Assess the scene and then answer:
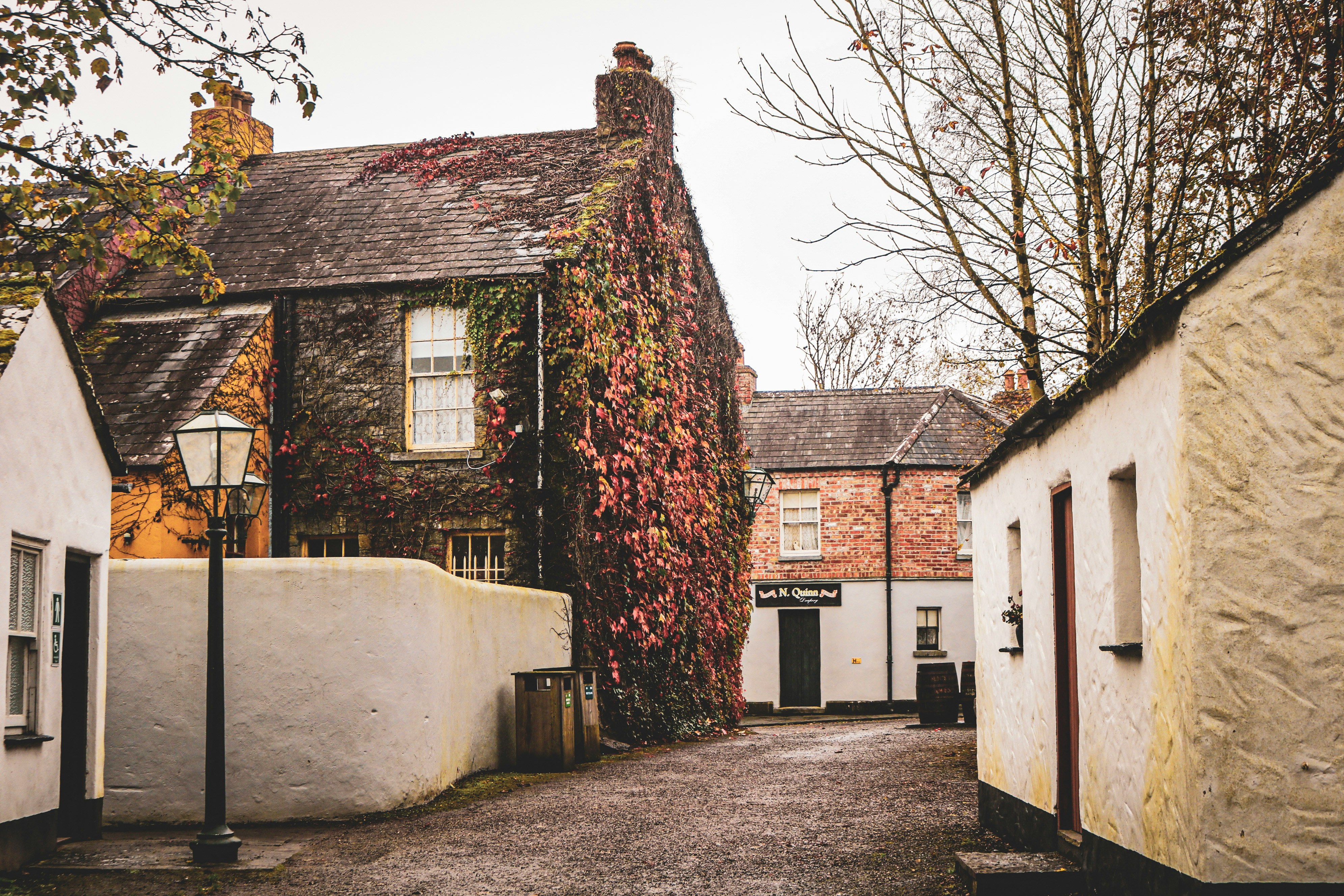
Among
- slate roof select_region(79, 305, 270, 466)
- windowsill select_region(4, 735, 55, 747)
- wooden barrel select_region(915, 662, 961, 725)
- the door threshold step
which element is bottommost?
wooden barrel select_region(915, 662, 961, 725)

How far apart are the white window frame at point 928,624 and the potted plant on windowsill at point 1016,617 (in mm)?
23506

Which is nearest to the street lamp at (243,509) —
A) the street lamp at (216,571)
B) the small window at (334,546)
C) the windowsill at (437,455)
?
the small window at (334,546)

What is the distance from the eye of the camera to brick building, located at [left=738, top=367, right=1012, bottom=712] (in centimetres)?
3197

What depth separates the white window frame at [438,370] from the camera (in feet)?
55.8

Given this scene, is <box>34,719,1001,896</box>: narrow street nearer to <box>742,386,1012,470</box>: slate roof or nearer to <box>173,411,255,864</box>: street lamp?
<box>173,411,255,864</box>: street lamp

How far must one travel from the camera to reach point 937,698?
22.2m

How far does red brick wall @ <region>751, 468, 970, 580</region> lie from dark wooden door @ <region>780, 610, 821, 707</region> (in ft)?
3.56

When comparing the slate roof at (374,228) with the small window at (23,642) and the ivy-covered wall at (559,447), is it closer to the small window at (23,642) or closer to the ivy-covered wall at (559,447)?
the ivy-covered wall at (559,447)

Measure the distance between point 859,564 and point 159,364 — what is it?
19846mm

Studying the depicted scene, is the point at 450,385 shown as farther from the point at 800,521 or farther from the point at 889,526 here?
the point at 889,526

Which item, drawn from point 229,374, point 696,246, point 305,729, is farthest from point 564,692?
point 696,246

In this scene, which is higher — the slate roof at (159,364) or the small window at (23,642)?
the slate roof at (159,364)

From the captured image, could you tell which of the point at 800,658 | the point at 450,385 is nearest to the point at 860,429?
the point at 800,658

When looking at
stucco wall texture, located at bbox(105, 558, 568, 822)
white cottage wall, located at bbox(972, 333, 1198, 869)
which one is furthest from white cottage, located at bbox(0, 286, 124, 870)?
white cottage wall, located at bbox(972, 333, 1198, 869)
